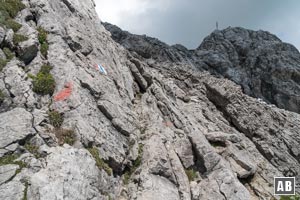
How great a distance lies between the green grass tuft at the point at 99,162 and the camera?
18.4 metres

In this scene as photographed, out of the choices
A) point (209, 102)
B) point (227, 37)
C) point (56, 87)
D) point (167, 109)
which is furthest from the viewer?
point (227, 37)

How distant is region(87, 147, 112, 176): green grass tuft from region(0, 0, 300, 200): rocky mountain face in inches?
2.4

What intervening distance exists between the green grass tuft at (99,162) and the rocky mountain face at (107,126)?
2.4 inches

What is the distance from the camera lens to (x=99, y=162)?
18453 millimetres

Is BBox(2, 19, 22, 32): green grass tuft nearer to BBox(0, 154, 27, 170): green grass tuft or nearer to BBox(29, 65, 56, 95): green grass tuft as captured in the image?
BBox(29, 65, 56, 95): green grass tuft

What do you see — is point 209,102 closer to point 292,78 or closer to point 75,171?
point 75,171

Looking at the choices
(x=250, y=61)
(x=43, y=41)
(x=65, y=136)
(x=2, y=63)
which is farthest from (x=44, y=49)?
(x=250, y=61)

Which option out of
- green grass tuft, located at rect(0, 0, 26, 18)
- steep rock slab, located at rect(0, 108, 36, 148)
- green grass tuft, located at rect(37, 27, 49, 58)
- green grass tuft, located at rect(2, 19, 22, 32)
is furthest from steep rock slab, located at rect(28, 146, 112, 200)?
green grass tuft, located at rect(0, 0, 26, 18)

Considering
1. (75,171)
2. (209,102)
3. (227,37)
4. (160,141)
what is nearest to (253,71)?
(227,37)

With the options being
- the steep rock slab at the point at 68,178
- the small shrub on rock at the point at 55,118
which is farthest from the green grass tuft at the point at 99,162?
the small shrub on rock at the point at 55,118

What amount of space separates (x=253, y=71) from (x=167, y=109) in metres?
44.5

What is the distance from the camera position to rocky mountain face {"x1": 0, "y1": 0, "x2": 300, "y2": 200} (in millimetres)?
17000

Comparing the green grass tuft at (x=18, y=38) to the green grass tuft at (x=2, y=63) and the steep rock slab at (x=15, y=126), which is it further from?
the steep rock slab at (x=15, y=126)

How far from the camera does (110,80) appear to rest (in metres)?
25.3
